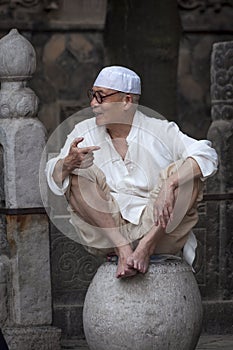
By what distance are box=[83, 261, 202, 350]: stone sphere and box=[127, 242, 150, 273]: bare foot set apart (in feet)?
0.26

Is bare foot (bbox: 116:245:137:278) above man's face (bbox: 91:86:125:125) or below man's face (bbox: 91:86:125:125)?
below

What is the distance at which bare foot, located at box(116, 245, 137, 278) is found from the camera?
7.12 m

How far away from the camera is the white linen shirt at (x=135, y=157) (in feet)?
23.8

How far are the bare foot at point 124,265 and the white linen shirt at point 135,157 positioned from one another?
161 mm

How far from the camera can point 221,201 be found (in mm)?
8883

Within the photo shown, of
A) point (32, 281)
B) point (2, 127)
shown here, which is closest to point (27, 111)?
point (2, 127)

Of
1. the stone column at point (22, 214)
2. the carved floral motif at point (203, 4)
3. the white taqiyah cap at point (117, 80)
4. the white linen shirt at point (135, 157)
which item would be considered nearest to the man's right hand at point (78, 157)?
the white linen shirt at point (135, 157)

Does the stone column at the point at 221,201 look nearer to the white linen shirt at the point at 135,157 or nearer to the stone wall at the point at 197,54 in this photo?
the white linen shirt at the point at 135,157

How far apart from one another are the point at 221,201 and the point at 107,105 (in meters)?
1.90

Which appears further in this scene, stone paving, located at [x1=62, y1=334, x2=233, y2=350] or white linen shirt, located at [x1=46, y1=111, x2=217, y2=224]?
stone paving, located at [x1=62, y1=334, x2=233, y2=350]

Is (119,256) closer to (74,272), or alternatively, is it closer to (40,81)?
(74,272)

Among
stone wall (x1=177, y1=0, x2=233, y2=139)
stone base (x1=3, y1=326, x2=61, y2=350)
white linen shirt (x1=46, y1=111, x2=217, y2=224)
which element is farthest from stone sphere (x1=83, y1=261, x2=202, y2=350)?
stone wall (x1=177, y1=0, x2=233, y2=139)

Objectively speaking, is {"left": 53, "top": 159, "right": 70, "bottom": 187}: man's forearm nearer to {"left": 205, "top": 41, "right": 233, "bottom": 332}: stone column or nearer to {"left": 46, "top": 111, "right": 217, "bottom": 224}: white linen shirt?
{"left": 46, "top": 111, "right": 217, "bottom": 224}: white linen shirt

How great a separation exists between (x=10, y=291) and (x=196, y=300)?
146 cm
